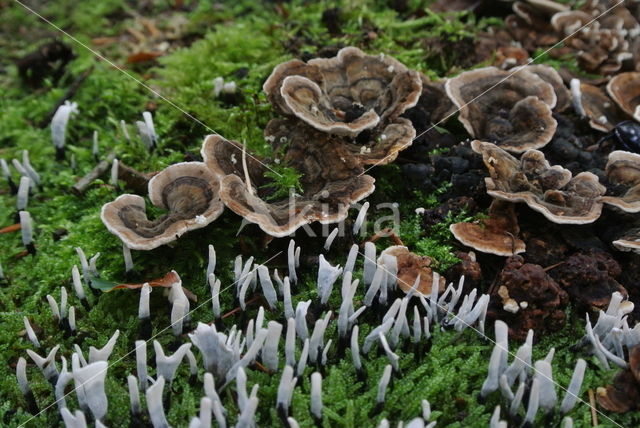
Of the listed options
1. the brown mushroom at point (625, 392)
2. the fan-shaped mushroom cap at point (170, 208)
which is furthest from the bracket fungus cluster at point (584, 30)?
the fan-shaped mushroom cap at point (170, 208)

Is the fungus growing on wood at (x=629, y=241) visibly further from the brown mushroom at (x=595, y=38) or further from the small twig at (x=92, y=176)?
the small twig at (x=92, y=176)

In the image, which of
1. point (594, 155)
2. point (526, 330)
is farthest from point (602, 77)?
point (526, 330)

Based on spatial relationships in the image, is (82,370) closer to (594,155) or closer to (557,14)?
(594,155)

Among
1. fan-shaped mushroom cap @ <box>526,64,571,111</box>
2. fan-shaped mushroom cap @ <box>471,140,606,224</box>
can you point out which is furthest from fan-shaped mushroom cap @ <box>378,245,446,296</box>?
fan-shaped mushroom cap @ <box>526,64,571,111</box>

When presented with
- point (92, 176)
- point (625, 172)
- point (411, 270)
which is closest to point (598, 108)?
point (625, 172)

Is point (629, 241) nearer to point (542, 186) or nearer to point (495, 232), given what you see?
point (542, 186)
